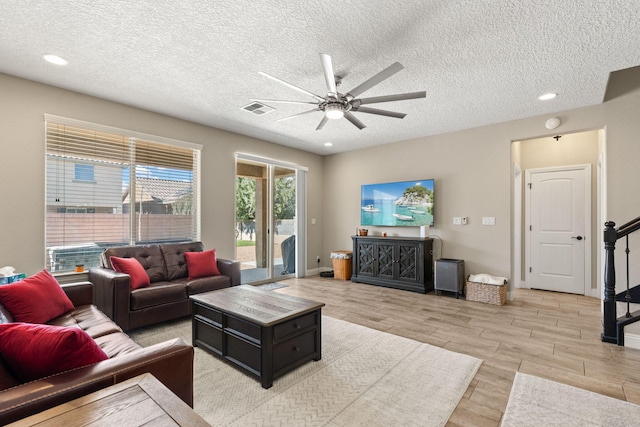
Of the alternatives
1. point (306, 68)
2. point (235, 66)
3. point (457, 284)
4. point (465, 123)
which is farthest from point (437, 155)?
point (235, 66)

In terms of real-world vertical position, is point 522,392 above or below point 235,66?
below

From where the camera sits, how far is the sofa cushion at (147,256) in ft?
11.4

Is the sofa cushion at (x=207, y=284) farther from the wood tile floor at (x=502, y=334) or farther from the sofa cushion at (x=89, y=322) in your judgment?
the wood tile floor at (x=502, y=334)

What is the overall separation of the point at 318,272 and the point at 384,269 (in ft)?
5.95

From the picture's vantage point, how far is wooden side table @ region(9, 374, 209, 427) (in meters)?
0.87

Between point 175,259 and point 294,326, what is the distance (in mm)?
2348

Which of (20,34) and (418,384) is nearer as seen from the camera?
(418,384)

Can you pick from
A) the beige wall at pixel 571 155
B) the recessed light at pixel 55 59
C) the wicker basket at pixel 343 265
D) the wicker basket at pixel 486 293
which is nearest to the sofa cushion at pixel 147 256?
the recessed light at pixel 55 59

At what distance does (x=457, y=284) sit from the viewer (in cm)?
459

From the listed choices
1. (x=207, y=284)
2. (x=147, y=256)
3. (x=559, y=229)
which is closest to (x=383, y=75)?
(x=207, y=284)

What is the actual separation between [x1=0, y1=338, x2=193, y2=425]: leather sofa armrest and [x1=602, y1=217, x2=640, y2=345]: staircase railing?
391 cm

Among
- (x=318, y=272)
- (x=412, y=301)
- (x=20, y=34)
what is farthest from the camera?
(x=318, y=272)

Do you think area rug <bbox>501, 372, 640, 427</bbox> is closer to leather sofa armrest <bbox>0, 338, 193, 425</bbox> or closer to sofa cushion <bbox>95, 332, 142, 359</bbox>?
leather sofa armrest <bbox>0, 338, 193, 425</bbox>

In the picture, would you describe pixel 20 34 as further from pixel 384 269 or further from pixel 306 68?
pixel 384 269
